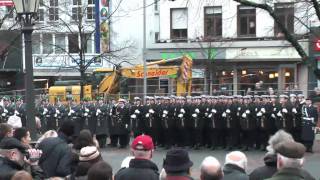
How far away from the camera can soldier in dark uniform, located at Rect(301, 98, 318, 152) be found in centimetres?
1853

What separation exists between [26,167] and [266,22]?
35244mm

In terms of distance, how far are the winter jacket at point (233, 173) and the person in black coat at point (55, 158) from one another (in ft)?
8.36

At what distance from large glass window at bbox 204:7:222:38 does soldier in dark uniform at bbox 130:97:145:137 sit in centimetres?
2050

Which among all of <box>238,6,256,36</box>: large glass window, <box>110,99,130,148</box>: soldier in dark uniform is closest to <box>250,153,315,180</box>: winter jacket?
<box>110,99,130,148</box>: soldier in dark uniform

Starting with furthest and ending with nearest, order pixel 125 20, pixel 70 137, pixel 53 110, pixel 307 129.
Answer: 1. pixel 125 20
2. pixel 53 110
3. pixel 307 129
4. pixel 70 137

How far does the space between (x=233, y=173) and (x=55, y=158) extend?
114 inches

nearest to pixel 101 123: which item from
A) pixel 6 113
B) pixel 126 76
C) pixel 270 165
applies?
pixel 6 113

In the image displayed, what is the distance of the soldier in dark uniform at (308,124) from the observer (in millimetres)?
18531

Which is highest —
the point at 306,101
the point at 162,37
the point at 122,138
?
the point at 162,37

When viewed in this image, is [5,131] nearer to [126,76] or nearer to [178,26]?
[126,76]

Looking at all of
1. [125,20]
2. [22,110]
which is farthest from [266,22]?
[22,110]

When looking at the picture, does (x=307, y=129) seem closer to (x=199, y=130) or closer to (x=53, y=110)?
(x=199, y=130)

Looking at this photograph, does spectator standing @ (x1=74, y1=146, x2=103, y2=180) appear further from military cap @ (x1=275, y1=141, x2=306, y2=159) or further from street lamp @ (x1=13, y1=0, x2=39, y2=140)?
street lamp @ (x1=13, y1=0, x2=39, y2=140)

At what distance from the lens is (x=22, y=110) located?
80.3 ft
